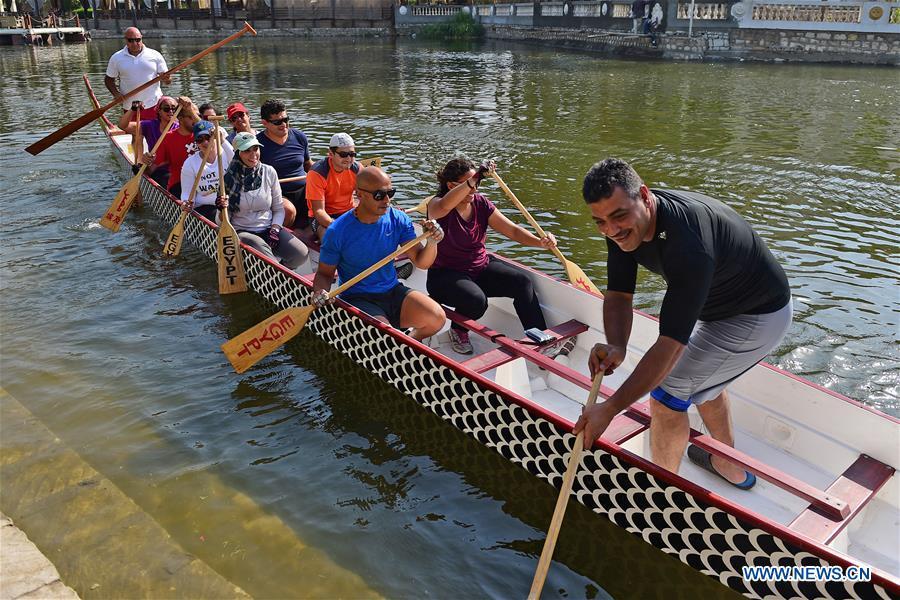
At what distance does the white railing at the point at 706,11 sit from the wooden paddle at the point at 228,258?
3036 cm

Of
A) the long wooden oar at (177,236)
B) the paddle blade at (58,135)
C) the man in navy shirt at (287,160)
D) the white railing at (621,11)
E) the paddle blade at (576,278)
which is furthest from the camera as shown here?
the white railing at (621,11)

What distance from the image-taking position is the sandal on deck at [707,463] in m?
5.50

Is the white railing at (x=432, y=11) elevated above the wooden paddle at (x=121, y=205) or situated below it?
above

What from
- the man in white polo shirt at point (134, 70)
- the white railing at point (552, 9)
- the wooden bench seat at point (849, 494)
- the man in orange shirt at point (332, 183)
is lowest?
the wooden bench seat at point (849, 494)

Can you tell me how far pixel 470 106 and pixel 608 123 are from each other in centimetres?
511

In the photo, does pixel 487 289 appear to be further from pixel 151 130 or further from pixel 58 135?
pixel 58 135

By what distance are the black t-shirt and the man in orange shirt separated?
488 centimetres

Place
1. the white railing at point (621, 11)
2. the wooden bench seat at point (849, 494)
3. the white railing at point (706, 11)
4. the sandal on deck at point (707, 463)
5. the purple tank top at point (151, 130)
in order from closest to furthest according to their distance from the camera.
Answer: the wooden bench seat at point (849, 494)
the sandal on deck at point (707, 463)
the purple tank top at point (151, 130)
the white railing at point (706, 11)
the white railing at point (621, 11)

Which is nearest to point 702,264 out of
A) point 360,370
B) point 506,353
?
point 506,353

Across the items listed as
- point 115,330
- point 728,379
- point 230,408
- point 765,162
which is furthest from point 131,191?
point 765,162

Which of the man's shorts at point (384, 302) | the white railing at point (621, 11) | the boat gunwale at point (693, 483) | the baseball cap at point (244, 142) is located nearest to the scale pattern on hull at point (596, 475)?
the boat gunwale at point (693, 483)

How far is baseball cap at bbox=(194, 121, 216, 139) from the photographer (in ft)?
32.5

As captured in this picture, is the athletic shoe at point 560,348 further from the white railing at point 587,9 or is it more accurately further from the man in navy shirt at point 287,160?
the white railing at point 587,9

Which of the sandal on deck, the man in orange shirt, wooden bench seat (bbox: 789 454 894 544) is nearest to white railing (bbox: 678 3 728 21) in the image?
the man in orange shirt
